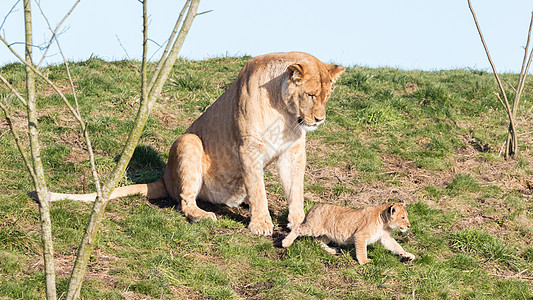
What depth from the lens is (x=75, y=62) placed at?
477 inches

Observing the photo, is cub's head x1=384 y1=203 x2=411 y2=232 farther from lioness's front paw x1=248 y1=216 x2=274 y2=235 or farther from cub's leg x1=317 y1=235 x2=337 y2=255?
lioness's front paw x1=248 y1=216 x2=274 y2=235

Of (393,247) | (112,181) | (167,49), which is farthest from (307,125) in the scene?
(112,181)

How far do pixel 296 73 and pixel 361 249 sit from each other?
1871 millimetres

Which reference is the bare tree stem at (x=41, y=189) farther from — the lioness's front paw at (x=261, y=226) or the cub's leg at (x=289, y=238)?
the lioness's front paw at (x=261, y=226)

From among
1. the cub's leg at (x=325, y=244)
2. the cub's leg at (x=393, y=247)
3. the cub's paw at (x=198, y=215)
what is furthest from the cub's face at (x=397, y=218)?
the cub's paw at (x=198, y=215)

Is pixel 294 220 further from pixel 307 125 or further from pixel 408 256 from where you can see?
pixel 408 256

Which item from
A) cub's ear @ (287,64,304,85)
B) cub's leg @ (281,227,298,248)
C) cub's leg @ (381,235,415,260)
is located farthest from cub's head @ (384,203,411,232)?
cub's ear @ (287,64,304,85)

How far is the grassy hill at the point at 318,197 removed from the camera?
5004 mm

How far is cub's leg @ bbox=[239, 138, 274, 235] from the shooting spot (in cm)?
609

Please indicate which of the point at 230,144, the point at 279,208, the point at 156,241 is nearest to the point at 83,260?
the point at 156,241

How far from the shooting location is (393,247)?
5676 millimetres

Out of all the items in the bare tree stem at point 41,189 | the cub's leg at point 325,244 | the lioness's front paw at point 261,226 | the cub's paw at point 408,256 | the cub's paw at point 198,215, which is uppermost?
the bare tree stem at point 41,189

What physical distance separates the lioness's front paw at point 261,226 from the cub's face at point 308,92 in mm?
1108

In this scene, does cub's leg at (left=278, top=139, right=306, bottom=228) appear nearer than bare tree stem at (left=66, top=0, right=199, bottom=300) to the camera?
No
